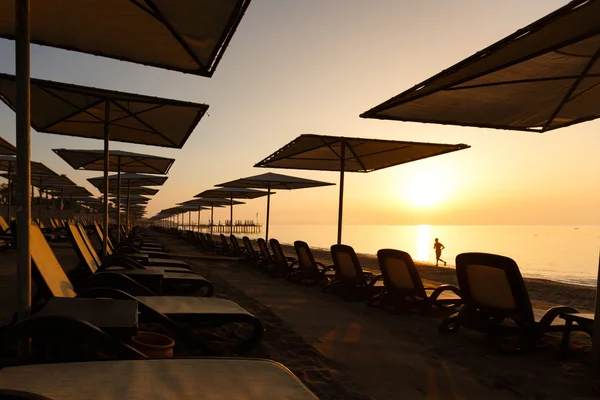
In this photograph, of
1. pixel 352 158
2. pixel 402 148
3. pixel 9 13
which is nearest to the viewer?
pixel 9 13

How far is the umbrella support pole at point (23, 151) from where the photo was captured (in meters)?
2.57

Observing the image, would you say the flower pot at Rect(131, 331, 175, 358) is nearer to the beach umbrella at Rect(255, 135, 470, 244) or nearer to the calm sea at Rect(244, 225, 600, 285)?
the beach umbrella at Rect(255, 135, 470, 244)

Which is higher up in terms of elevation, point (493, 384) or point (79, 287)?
point (79, 287)

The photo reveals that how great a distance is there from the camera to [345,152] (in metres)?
9.86

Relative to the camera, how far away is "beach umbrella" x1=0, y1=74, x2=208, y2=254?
507 centimetres

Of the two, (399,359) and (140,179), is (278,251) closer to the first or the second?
(399,359)

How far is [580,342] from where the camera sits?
4.82 metres

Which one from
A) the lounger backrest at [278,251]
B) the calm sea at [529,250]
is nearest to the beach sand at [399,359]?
the lounger backrest at [278,251]

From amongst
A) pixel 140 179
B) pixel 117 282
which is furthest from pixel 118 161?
pixel 117 282

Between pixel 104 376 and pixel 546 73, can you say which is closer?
pixel 104 376

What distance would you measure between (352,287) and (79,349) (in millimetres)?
5239

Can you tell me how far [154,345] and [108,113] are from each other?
460 centimetres

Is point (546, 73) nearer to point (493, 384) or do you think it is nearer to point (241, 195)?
point (493, 384)

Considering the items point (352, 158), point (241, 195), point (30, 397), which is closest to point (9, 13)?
point (30, 397)
